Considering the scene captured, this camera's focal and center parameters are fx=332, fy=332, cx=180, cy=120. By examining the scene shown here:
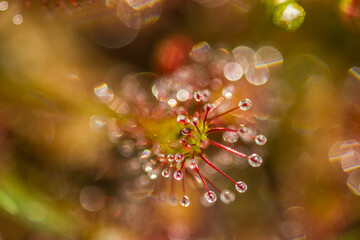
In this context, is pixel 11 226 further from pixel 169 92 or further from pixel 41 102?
pixel 169 92

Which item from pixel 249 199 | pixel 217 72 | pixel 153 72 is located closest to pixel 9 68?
pixel 153 72

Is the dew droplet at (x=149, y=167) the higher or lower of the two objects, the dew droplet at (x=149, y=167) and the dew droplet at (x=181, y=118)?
the lower

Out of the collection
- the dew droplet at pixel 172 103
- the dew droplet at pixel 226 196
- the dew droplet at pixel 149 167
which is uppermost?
the dew droplet at pixel 172 103

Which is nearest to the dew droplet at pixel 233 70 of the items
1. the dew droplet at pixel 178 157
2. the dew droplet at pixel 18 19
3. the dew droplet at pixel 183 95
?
the dew droplet at pixel 183 95

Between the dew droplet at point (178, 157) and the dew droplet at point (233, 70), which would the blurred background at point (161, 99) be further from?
the dew droplet at point (178, 157)

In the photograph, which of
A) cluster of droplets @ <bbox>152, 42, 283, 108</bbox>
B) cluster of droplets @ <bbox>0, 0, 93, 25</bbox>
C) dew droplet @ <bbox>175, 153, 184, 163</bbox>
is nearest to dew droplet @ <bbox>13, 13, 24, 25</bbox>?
cluster of droplets @ <bbox>0, 0, 93, 25</bbox>

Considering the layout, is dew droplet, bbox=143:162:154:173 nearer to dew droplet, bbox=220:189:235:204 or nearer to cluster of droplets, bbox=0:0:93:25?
dew droplet, bbox=220:189:235:204

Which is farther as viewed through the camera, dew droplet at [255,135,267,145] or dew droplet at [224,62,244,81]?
dew droplet at [224,62,244,81]

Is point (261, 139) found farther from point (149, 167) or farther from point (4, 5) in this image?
point (4, 5)
